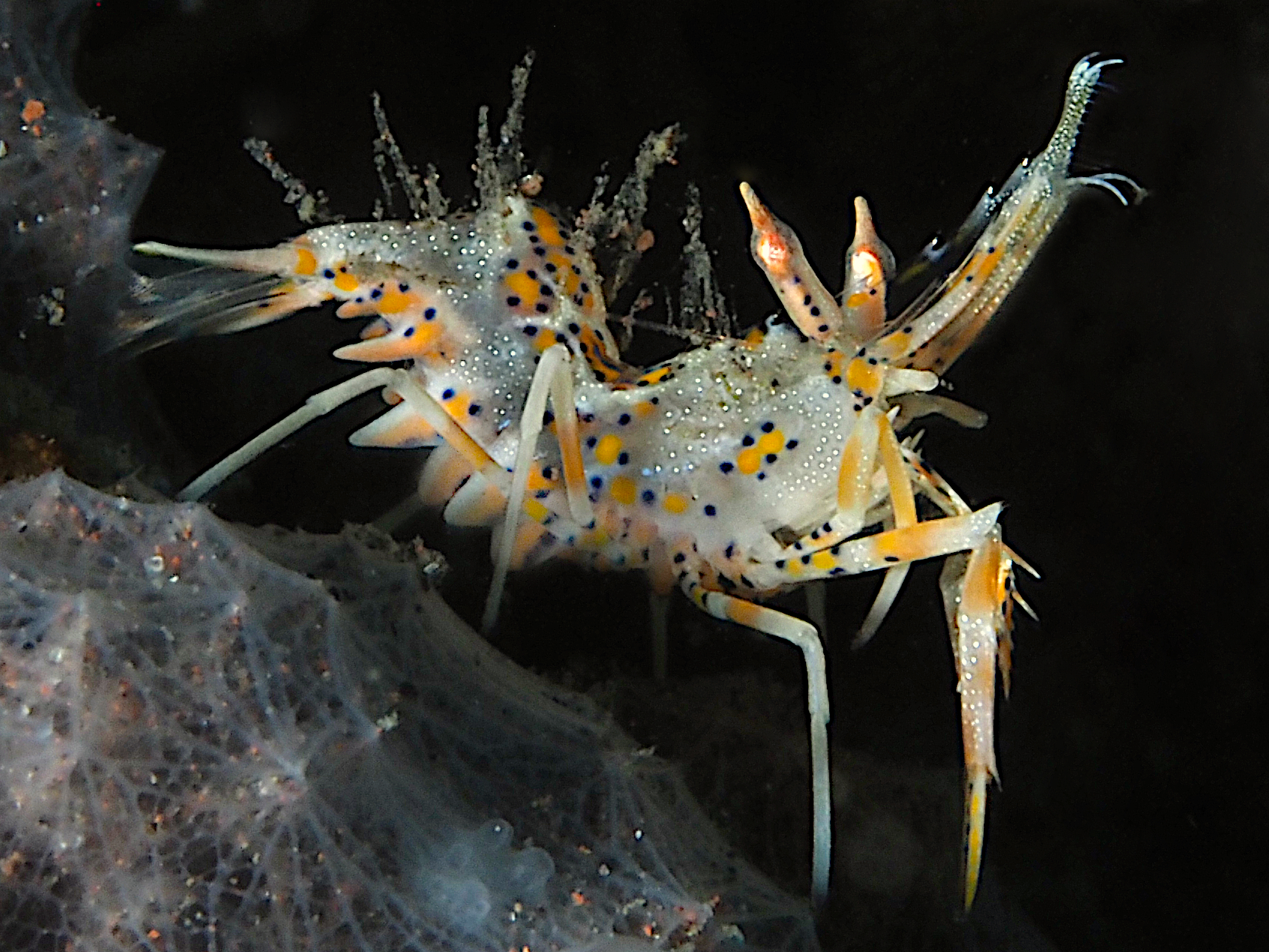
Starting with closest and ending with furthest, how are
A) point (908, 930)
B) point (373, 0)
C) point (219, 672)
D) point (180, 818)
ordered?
point (180, 818), point (219, 672), point (908, 930), point (373, 0)

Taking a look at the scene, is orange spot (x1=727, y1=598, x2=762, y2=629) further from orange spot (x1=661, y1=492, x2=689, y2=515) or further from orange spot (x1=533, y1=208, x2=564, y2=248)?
orange spot (x1=533, y1=208, x2=564, y2=248)

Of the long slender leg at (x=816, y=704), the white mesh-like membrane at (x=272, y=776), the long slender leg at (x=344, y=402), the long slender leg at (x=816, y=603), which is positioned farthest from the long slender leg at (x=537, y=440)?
the long slender leg at (x=816, y=603)


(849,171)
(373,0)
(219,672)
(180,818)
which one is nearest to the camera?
(180,818)

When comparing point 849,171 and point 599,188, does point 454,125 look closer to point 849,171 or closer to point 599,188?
point 599,188

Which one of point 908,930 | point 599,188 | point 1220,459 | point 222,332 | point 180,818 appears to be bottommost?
point 908,930

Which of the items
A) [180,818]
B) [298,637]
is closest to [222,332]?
[298,637]

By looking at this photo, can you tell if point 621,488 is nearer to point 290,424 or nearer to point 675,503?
point 675,503
